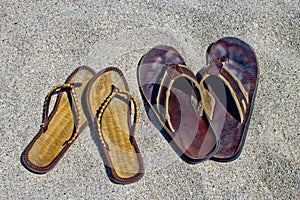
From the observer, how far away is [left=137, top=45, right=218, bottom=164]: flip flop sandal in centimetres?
181

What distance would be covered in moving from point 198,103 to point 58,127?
0.58 metres

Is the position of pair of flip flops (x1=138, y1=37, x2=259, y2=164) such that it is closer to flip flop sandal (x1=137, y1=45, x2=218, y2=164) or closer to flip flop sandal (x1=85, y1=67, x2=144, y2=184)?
flip flop sandal (x1=137, y1=45, x2=218, y2=164)

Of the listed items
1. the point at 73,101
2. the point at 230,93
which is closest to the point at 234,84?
the point at 230,93

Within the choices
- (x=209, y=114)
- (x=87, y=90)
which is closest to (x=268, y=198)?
(x=209, y=114)

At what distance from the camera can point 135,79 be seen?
1990mm

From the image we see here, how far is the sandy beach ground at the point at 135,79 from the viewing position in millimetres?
1765

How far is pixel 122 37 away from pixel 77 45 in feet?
0.69

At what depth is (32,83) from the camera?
1910 millimetres

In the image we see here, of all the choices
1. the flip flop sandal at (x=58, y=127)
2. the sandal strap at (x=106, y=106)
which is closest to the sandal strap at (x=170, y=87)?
the sandal strap at (x=106, y=106)

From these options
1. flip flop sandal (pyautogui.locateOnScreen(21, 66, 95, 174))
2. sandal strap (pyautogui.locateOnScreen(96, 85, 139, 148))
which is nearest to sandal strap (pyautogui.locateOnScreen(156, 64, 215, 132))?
sandal strap (pyautogui.locateOnScreen(96, 85, 139, 148))

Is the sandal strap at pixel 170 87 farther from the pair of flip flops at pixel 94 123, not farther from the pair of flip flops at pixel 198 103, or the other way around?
the pair of flip flops at pixel 94 123

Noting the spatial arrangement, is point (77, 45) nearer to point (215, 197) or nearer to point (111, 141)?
point (111, 141)

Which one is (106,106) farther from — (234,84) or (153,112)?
(234,84)

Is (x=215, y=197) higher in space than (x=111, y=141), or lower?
lower
